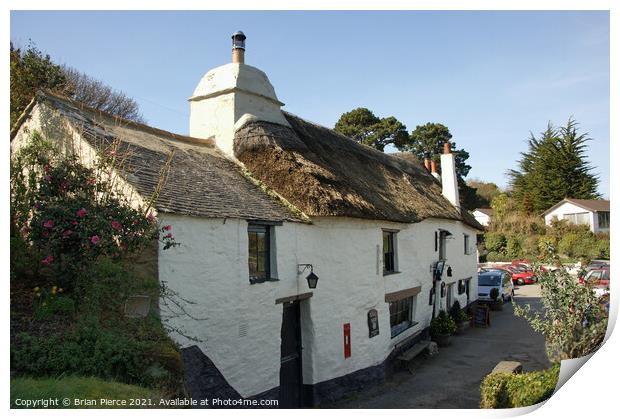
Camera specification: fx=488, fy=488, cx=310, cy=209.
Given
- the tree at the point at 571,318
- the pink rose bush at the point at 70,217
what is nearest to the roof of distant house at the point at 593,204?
the tree at the point at 571,318

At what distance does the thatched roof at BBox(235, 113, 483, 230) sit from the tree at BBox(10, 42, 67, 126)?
184 inches

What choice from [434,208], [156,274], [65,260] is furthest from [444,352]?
[65,260]

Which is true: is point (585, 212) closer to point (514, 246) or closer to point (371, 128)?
point (514, 246)

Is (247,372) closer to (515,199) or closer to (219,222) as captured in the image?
(219,222)

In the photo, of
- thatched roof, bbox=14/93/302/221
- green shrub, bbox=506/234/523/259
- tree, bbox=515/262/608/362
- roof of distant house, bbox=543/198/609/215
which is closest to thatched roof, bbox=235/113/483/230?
thatched roof, bbox=14/93/302/221

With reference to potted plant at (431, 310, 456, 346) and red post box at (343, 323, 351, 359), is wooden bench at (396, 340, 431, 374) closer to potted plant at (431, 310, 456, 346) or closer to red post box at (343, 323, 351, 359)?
potted plant at (431, 310, 456, 346)

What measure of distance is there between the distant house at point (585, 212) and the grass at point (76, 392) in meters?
17.1

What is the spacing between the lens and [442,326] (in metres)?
17.1

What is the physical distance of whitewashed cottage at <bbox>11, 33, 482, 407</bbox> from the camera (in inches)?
336

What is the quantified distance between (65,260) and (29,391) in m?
1.89

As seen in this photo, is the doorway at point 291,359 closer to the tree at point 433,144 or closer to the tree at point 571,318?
the tree at point 571,318

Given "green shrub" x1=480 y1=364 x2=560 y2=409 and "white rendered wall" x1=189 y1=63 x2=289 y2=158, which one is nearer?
"green shrub" x1=480 y1=364 x2=560 y2=409

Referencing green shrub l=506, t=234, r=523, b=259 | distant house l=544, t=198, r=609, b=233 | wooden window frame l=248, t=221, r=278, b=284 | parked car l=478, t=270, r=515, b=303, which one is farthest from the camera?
green shrub l=506, t=234, r=523, b=259

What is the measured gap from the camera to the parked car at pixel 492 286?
25.0 metres
